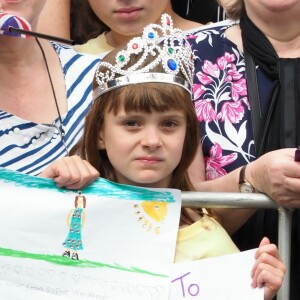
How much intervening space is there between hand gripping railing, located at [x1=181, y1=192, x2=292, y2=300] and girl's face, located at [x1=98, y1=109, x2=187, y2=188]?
0.11m

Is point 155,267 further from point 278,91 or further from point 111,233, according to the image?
point 278,91

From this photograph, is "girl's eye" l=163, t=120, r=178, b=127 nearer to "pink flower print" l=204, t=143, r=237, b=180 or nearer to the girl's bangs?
the girl's bangs

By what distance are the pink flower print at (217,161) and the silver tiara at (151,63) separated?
0.26 meters

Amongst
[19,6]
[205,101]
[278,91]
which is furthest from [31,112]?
[278,91]

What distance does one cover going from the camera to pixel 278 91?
296 cm

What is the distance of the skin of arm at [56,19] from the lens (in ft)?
11.7

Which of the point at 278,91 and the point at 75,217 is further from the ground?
the point at 278,91

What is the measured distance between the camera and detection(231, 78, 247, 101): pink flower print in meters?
2.99

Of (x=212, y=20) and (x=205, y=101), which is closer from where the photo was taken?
(x=205, y=101)

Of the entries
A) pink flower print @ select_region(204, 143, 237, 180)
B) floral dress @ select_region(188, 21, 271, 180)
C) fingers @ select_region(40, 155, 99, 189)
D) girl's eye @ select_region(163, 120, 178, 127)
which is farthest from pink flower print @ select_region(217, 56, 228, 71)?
fingers @ select_region(40, 155, 99, 189)

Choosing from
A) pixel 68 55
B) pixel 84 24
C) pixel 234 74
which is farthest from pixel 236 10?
pixel 84 24

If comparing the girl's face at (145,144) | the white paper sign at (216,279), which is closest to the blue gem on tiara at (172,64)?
the girl's face at (145,144)

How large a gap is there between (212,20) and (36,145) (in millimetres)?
1098

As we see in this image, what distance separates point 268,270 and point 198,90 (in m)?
0.83
